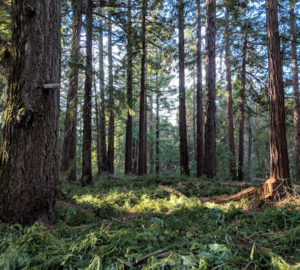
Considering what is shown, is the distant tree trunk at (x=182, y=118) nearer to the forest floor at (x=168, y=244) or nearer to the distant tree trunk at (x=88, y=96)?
the distant tree trunk at (x=88, y=96)

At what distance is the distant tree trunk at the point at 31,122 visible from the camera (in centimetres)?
342

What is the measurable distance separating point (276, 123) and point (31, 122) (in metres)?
4.93

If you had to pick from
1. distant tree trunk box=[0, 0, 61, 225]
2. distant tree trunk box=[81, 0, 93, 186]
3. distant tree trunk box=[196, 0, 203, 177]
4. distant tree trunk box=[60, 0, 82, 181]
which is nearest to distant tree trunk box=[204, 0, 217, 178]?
distant tree trunk box=[196, 0, 203, 177]

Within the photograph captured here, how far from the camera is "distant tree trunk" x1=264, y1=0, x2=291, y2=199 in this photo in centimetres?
441

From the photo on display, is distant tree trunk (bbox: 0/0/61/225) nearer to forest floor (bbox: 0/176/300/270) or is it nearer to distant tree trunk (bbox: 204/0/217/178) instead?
forest floor (bbox: 0/176/300/270)

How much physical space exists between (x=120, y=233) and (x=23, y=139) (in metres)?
2.25

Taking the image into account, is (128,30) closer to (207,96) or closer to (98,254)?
(207,96)

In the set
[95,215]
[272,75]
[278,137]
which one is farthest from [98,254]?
[272,75]

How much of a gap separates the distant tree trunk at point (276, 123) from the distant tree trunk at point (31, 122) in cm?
443

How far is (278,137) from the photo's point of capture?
4.58 metres

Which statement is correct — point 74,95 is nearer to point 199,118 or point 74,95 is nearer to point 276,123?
point 276,123

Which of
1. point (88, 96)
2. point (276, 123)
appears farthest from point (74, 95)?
point (276, 123)

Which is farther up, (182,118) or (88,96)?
(88,96)

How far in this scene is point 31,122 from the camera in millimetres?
3539
